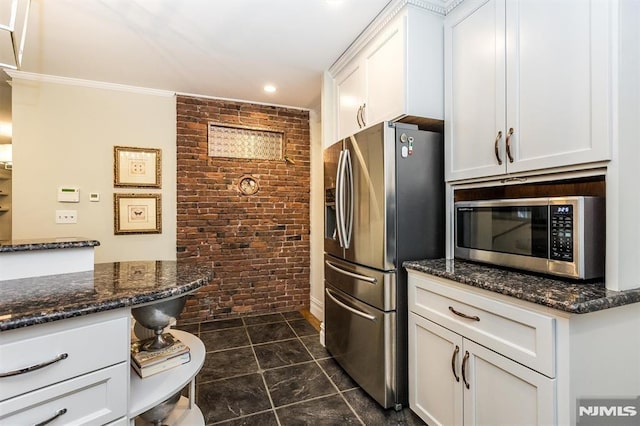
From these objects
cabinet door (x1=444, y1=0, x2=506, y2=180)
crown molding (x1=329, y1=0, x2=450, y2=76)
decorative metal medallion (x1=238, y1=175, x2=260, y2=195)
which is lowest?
decorative metal medallion (x1=238, y1=175, x2=260, y2=195)

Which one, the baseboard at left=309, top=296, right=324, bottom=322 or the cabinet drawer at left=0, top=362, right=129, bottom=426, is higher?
the cabinet drawer at left=0, top=362, right=129, bottom=426

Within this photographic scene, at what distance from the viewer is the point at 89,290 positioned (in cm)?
115

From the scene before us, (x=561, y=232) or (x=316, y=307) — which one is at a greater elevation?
(x=561, y=232)

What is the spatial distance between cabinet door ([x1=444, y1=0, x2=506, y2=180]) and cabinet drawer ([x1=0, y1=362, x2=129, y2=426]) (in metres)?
1.91

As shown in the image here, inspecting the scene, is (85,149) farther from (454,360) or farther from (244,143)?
(454,360)

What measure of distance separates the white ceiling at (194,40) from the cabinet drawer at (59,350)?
1866mm

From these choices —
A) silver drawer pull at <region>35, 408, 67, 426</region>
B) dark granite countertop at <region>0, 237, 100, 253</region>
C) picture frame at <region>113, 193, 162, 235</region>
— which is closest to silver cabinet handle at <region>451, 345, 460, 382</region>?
silver drawer pull at <region>35, 408, 67, 426</region>

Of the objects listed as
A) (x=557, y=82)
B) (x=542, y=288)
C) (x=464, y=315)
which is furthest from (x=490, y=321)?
(x=557, y=82)

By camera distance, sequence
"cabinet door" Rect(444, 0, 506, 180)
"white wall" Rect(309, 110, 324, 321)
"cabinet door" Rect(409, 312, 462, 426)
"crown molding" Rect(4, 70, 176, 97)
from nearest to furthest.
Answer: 1. "cabinet door" Rect(409, 312, 462, 426)
2. "cabinet door" Rect(444, 0, 506, 180)
3. "crown molding" Rect(4, 70, 176, 97)
4. "white wall" Rect(309, 110, 324, 321)

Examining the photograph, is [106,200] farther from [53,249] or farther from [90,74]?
[53,249]

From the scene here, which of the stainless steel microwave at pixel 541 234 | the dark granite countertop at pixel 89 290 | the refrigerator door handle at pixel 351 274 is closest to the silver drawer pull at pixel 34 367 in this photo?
the dark granite countertop at pixel 89 290

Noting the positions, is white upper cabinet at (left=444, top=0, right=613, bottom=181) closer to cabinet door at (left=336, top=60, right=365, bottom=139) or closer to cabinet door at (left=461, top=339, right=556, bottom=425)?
cabinet door at (left=336, top=60, right=365, bottom=139)

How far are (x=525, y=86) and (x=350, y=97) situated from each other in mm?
1298

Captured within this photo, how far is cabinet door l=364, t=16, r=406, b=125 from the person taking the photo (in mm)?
1896
